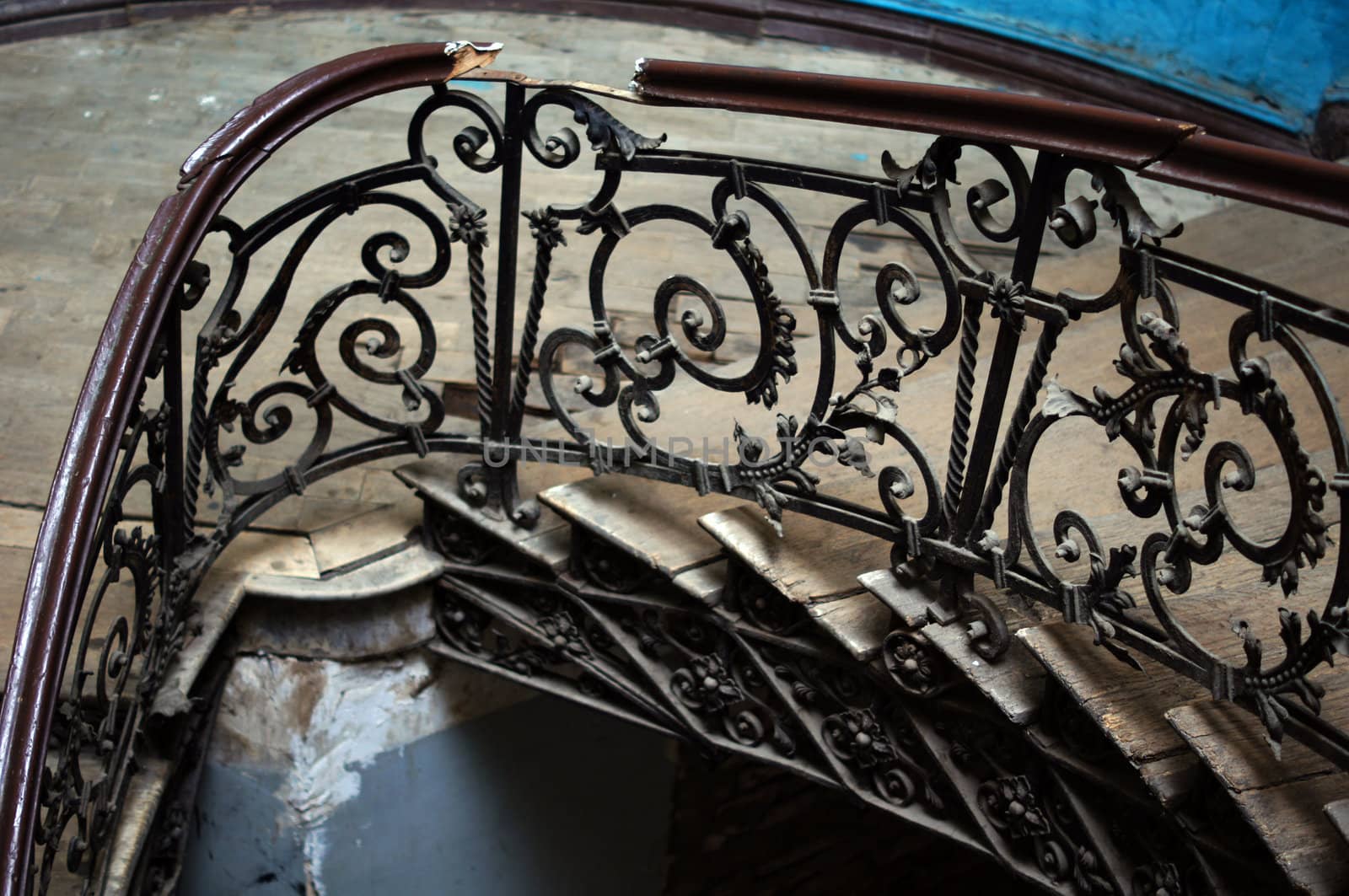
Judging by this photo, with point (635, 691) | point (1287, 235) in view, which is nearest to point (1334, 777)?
point (635, 691)

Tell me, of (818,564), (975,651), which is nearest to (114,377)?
(818,564)

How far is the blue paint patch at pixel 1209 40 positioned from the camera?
4.57 meters

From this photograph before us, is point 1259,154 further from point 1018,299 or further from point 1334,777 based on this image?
point 1334,777

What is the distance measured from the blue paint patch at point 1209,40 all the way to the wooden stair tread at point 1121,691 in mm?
3109

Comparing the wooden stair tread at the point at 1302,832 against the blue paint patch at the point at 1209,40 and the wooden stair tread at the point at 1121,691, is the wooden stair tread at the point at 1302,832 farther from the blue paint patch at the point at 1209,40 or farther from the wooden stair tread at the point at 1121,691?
the blue paint patch at the point at 1209,40

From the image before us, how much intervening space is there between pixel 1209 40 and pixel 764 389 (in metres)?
3.21

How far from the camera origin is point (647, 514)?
2.80m

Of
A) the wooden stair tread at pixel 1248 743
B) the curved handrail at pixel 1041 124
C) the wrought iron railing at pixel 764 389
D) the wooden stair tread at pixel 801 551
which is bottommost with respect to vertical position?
the wooden stair tread at pixel 801 551

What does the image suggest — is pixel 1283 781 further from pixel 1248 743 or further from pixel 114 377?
pixel 114 377

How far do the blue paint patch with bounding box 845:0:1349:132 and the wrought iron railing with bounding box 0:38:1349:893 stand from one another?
2.33 meters

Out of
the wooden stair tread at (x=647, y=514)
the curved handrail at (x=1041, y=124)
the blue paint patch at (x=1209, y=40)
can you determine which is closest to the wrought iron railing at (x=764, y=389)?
the curved handrail at (x=1041, y=124)

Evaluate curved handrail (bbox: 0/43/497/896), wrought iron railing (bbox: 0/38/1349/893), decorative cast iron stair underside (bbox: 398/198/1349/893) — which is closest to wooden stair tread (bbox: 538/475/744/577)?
decorative cast iron stair underside (bbox: 398/198/1349/893)

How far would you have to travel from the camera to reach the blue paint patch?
4.57 meters

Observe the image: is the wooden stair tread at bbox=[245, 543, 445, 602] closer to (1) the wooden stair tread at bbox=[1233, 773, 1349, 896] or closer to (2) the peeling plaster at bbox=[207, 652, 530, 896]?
(2) the peeling plaster at bbox=[207, 652, 530, 896]
